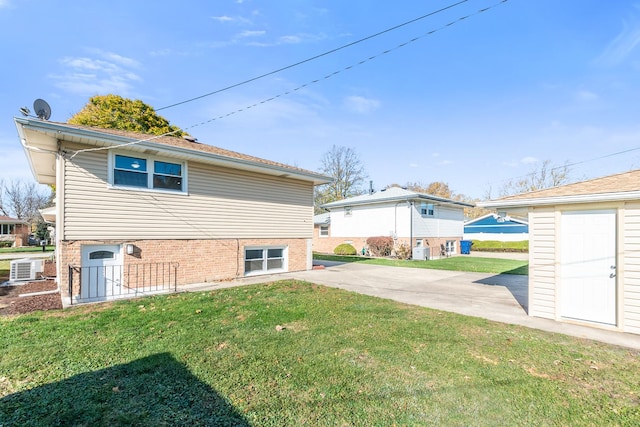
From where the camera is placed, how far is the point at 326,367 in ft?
12.2

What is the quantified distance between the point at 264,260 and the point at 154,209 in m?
4.36

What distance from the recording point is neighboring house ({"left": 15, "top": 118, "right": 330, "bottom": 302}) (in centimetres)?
736

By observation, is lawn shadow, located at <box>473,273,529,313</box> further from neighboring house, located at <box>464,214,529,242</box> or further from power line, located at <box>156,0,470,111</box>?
neighboring house, located at <box>464,214,529,242</box>

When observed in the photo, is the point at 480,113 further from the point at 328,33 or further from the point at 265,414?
the point at 265,414

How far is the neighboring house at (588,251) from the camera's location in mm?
5094

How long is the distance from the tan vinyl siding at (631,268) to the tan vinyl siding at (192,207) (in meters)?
9.63

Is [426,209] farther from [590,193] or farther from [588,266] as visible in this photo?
[590,193]

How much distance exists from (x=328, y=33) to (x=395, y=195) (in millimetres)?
14778

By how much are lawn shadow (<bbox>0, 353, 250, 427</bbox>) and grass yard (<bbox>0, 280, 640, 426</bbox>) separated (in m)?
0.02

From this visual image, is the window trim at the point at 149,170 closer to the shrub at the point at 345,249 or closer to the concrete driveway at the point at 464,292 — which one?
the concrete driveway at the point at 464,292

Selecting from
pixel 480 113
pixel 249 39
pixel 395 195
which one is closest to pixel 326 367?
pixel 249 39

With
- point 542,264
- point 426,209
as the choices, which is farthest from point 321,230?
point 542,264

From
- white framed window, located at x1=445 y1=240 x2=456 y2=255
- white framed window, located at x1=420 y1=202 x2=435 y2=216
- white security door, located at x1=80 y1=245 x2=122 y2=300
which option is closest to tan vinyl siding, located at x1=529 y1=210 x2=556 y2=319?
white security door, located at x1=80 y1=245 x2=122 y2=300

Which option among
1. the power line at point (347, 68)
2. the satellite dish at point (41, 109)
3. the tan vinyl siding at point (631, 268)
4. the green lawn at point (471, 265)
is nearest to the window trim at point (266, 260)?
the power line at point (347, 68)
